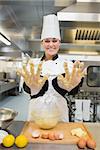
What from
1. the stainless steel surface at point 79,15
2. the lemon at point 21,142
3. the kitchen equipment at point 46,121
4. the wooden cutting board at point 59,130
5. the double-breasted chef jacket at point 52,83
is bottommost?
the wooden cutting board at point 59,130

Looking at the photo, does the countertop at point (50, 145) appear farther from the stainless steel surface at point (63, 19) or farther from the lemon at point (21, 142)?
the stainless steel surface at point (63, 19)

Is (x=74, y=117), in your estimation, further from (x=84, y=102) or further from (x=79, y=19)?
(x=79, y=19)

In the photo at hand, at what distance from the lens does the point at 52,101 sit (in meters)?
1.40

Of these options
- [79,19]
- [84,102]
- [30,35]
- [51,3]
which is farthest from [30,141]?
[30,35]

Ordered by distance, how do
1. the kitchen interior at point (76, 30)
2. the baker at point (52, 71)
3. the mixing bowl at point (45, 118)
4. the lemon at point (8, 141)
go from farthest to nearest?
the kitchen interior at point (76, 30), the baker at point (52, 71), the mixing bowl at point (45, 118), the lemon at point (8, 141)

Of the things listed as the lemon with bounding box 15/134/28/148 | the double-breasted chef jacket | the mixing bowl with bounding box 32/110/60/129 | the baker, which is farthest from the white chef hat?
the lemon with bounding box 15/134/28/148

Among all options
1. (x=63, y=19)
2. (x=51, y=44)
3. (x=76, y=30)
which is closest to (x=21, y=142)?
(x=51, y=44)

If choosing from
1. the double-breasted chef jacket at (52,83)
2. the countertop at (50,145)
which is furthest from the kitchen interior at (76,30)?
the countertop at (50,145)

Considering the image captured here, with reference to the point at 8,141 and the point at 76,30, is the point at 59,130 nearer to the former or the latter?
the point at 8,141

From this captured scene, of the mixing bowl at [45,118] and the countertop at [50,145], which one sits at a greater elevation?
the mixing bowl at [45,118]

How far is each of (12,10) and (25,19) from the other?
0.75 m

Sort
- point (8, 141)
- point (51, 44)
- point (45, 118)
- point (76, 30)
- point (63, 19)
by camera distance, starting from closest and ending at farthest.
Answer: point (8, 141), point (45, 118), point (51, 44), point (63, 19), point (76, 30)

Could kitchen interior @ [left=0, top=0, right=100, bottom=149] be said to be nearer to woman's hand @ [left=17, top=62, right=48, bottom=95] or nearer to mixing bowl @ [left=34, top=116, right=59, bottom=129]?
woman's hand @ [left=17, top=62, right=48, bottom=95]

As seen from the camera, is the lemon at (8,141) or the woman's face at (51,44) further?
Answer: the woman's face at (51,44)
